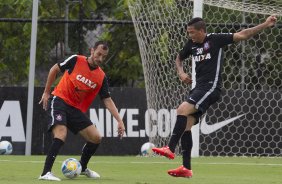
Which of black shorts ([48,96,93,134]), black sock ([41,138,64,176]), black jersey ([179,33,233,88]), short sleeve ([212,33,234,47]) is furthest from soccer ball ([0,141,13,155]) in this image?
short sleeve ([212,33,234,47])

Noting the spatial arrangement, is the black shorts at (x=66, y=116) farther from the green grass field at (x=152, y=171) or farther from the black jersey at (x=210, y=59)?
the black jersey at (x=210, y=59)

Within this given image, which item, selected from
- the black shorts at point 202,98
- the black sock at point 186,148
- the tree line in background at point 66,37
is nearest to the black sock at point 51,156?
the black sock at point 186,148

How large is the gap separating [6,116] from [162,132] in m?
2.95

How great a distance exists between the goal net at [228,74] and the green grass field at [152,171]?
1.34 meters

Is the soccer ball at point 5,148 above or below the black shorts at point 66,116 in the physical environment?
below

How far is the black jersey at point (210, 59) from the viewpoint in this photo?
10.5 metres

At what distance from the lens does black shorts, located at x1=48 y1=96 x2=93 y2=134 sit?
1030 centimetres

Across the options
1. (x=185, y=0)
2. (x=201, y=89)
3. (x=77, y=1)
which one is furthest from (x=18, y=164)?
(x=77, y=1)

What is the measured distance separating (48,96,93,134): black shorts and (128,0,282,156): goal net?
518cm

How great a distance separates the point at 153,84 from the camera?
1574cm

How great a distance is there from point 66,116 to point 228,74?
712 cm

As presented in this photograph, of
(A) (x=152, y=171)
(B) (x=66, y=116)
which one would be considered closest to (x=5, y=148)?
(A) (x=152, y=171)

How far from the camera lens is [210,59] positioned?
34.5ft

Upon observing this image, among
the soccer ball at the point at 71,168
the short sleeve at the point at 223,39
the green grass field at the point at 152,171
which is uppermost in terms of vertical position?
the short sleeve at the point at 223,39
